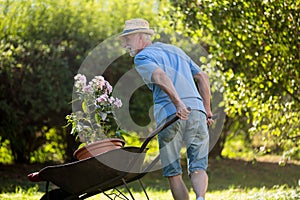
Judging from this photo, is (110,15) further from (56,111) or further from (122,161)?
(122,161)

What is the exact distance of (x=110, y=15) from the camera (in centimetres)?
1248

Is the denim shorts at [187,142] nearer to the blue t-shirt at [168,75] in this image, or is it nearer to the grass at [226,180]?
the blue t-shirt at [168,75]

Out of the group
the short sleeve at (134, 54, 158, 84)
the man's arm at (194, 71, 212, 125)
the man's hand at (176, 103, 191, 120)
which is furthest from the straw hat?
the man's hand at (176, 103, 191, 120)

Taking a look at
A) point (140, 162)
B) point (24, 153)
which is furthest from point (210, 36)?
point (24, 153)

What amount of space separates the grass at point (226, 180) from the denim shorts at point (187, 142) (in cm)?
309

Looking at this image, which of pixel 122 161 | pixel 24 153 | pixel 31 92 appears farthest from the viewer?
pixel 24 153

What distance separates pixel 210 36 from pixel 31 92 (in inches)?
150

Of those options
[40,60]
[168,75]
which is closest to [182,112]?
[168,75]

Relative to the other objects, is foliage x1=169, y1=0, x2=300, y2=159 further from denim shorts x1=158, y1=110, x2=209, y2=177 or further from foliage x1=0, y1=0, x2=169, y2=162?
denim shorts x1=158, y1=110, x2=209, y2=177

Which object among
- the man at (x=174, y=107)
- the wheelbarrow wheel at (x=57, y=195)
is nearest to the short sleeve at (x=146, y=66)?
the man at (x=174, y=107)

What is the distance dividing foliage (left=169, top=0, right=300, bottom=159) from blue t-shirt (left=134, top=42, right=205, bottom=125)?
8.67ft

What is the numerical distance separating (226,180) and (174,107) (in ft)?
20.8

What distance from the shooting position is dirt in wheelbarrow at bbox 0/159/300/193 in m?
9.32

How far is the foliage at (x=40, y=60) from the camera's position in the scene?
10.1 m
